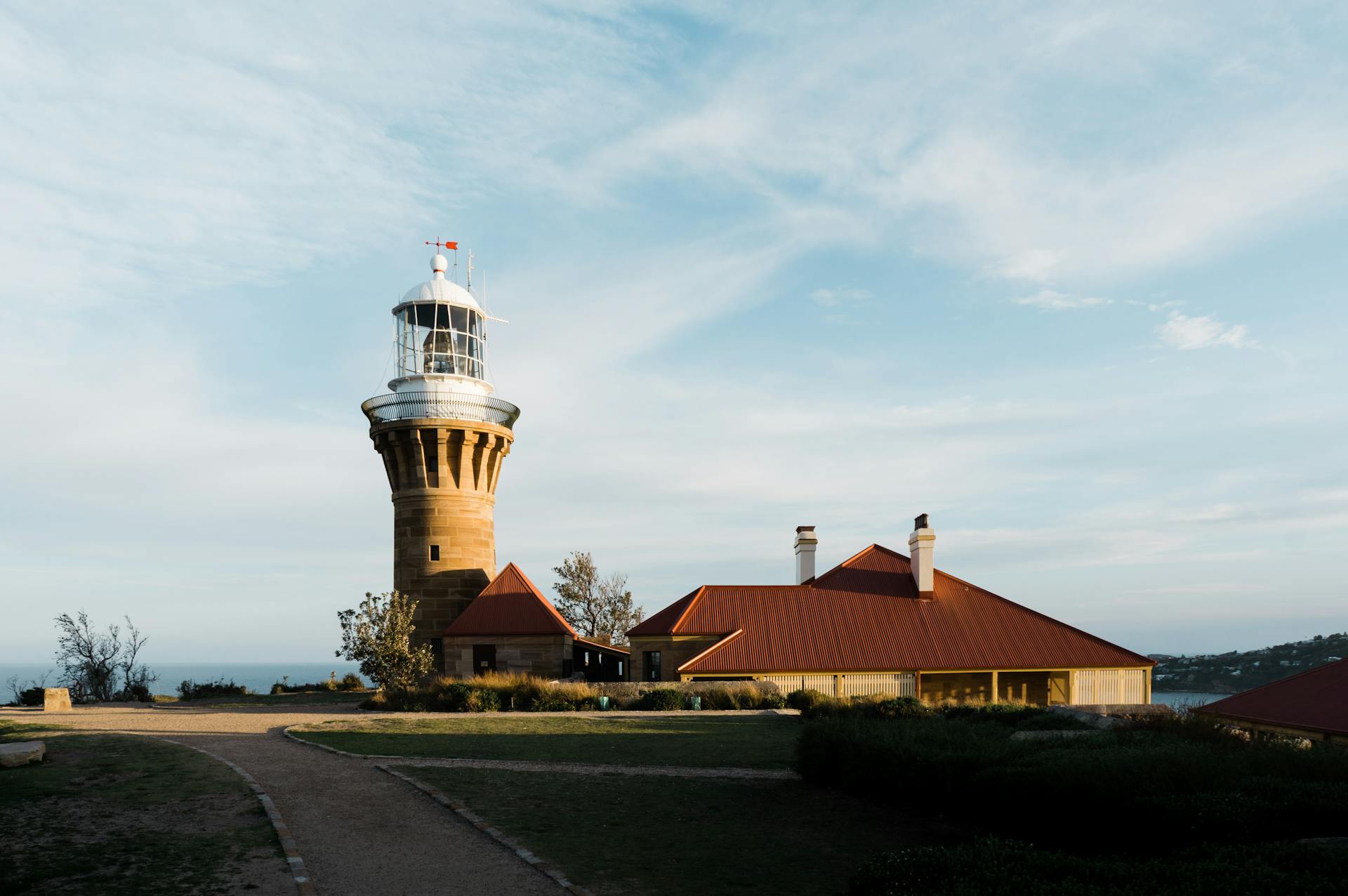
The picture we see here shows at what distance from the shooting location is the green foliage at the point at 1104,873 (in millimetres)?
7969

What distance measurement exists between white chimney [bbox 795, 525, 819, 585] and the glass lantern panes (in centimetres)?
1441

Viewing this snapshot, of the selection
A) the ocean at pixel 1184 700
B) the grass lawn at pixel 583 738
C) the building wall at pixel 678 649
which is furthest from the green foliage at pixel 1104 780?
the building wall at pixel 678 649

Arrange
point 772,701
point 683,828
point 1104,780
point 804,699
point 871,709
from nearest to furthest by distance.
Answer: point 1104,780, point 683,828, point 871,709, point 804,699, point 772,701

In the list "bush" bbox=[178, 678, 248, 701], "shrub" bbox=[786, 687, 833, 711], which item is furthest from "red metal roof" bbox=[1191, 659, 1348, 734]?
"bush" bbox=[178, 678, 248, 701]

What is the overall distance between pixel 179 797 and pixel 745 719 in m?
14.3

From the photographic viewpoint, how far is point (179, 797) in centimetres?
1317

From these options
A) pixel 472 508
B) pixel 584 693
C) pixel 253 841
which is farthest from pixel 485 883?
pixel 472 508

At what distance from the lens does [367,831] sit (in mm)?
11648

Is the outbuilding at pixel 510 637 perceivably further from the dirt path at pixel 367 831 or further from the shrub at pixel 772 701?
the dirt path at pixel 367 831

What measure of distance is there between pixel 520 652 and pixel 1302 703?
79.4 ft

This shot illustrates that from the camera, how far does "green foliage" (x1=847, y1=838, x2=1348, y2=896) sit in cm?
797

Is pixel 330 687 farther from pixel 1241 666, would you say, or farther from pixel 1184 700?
pixel 1241 666

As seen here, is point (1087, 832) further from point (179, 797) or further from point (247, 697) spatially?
point (247, 697)

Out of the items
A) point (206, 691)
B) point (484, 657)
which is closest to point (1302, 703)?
point (484, 657)
